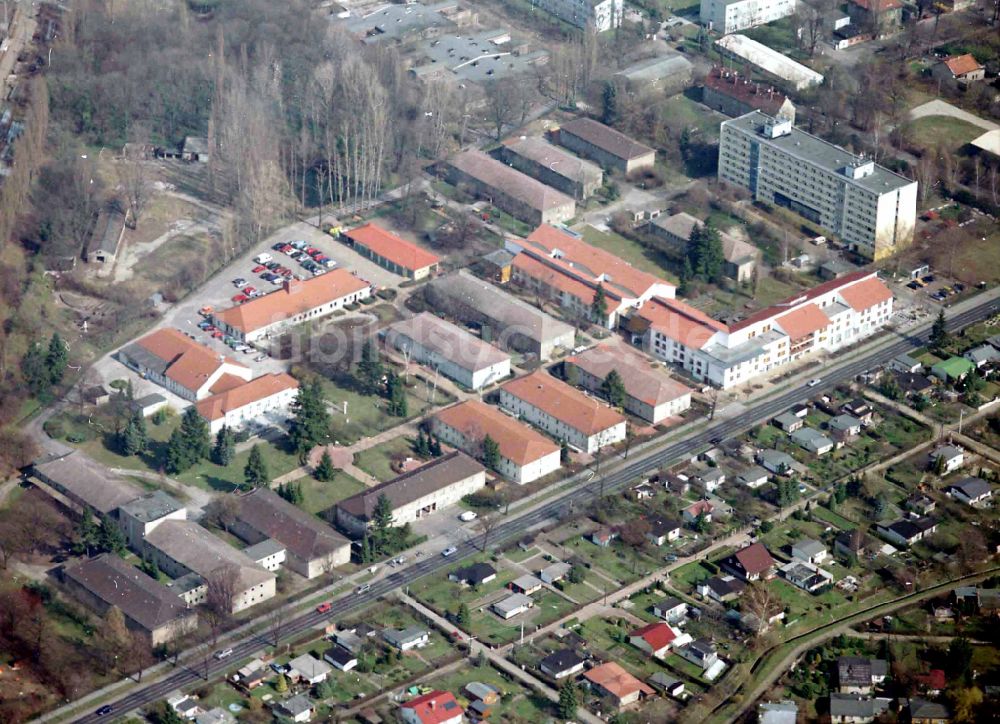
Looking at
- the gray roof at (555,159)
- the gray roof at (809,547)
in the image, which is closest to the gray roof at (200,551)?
the gray roof at (809,547)

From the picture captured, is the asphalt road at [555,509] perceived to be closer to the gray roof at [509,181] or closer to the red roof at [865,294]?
the red roof at [865,294]

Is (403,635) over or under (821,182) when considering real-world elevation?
under

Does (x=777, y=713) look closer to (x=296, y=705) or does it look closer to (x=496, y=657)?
(x=496, y=657)

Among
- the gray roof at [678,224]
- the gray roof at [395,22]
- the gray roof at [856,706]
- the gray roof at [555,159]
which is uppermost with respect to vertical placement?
the gray roof at [395,22]

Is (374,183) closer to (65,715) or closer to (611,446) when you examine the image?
→ (611,446)

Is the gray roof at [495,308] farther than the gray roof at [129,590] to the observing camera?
Yes

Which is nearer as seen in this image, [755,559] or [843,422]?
[755,559]

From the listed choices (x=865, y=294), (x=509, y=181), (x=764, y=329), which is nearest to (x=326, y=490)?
(x=764, y=329)

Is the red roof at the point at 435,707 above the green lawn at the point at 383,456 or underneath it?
above
